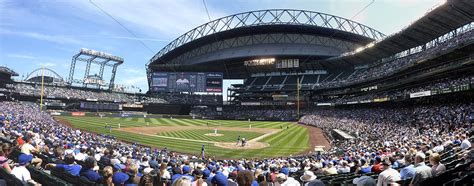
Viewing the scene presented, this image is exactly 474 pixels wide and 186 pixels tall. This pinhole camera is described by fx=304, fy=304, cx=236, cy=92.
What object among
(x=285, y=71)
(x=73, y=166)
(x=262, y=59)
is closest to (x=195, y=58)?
(x=262, y=59)

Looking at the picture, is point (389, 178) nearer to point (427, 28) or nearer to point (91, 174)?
point (91, 174)

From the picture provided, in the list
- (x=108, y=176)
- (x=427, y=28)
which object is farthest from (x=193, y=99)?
(x=108, y=176)

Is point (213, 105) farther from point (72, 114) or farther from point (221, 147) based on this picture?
point (221, 147)

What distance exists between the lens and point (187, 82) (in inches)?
3890

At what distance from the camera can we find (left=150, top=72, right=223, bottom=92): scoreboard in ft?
324

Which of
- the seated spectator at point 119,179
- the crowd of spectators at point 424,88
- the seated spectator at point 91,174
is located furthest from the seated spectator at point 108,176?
the crowd of spectators at point 424,88

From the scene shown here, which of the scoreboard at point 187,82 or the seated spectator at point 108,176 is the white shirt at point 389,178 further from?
the scoreboard at point 187,82

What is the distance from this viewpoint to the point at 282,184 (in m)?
5.54

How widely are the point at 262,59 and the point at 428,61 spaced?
55.6 m

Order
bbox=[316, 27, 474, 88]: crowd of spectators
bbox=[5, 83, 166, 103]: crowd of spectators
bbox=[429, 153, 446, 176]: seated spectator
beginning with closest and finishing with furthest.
A: bbox=[429, 153, 446, 176]: seated spectator < bbox=[316, 27, 474, 88]: crowd of spectators < bbox=[5, 83, 166, 103]: crowd of spectators

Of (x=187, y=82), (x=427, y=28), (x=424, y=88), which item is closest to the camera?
(x=424, y=88)

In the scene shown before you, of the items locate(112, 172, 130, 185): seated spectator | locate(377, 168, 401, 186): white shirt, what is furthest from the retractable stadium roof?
locate(112, 172, 130, 185): seated spectator

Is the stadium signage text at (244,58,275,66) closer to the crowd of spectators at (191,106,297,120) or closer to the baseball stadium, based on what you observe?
the baseball stadium

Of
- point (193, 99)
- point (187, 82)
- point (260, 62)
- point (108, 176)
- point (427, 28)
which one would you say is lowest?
point (108, 176)
